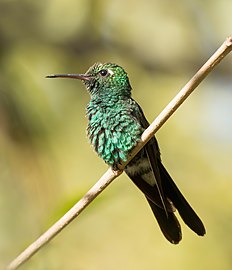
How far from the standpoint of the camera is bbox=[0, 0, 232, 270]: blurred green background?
426cm

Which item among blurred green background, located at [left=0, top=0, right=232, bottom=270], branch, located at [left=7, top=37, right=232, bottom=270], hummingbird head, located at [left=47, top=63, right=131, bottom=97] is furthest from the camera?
blurred green background, located at [left=0, top=0, right=232, bottom=270]

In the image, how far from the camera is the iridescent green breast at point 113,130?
10.3 ft

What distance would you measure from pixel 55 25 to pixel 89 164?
1273 mm

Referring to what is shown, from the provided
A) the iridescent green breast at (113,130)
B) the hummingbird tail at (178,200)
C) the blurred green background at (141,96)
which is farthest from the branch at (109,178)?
the blurred green background at (141,96)

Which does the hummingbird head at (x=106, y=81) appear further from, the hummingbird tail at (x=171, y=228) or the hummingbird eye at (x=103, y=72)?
the hummingbird tail at (x=171, y=228)

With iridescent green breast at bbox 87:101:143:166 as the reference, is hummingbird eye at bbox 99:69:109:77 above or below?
above

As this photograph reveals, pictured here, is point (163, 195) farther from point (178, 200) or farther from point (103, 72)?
point (103, 72)

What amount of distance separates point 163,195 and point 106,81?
77 centimetres

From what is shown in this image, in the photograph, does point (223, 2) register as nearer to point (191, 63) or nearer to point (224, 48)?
Result: point (191, 63)

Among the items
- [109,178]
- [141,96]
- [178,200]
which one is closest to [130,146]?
[178,200]

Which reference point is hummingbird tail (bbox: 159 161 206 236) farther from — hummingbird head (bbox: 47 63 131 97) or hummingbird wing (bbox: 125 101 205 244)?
hummingbird head (bbox: 47 63 131 97)

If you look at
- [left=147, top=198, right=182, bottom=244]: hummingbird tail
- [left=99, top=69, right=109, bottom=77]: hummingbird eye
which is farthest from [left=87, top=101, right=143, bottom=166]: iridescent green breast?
[left=147, top=198, right=182, bottom=244]: hummingbird tail

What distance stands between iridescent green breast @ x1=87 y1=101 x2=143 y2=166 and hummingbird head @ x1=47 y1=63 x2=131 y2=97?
4.1 inches

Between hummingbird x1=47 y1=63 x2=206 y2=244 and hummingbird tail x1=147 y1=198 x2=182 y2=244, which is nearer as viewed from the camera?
hummingbird x1=47 y1=63 x2=206 y2=244
